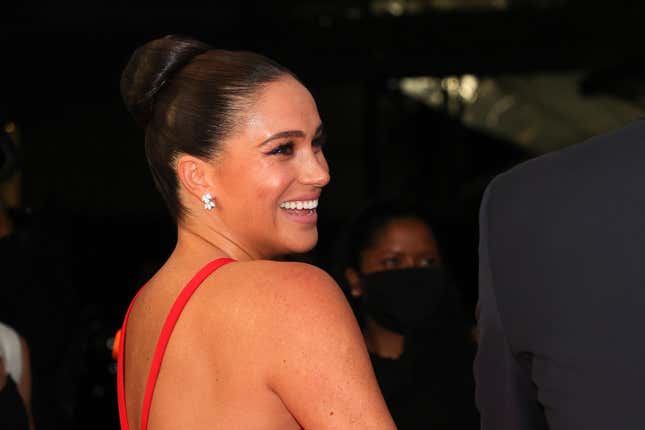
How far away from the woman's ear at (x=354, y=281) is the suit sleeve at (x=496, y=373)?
1429 mm

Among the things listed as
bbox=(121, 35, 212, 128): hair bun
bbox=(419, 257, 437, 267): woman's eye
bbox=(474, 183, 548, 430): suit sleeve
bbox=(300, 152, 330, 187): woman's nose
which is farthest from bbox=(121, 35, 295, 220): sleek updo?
bbox=(419, 257, 437, 267): woman's eye

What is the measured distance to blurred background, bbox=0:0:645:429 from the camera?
120 inches

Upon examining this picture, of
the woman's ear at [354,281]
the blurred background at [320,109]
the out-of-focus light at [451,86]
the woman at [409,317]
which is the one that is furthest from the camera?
the out-of-focus light at [451,86]

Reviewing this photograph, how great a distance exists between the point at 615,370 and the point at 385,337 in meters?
1.54

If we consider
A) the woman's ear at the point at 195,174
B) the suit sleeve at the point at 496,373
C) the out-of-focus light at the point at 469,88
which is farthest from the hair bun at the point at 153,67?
the out-of-focus light at the point at 469,88

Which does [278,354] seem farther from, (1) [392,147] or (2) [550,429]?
(1) [392,147]

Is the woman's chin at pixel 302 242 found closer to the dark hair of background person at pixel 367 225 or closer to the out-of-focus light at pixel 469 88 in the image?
the dark hair of background person at pixel 367 225

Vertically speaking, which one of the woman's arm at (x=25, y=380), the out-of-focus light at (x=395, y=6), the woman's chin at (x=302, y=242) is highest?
the woman's chin at (x=302, y=242)

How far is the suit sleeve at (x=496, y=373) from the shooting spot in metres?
1.08

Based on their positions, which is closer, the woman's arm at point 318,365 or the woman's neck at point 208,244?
the woman's arm at point 318,365

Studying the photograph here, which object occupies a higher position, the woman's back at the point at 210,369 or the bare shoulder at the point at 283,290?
the bare shoulder at the point at 283,290

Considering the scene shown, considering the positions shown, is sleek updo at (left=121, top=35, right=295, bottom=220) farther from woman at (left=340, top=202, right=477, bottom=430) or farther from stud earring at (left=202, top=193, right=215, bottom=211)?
woman at (left=340, top=202, right=477, bottom=430)

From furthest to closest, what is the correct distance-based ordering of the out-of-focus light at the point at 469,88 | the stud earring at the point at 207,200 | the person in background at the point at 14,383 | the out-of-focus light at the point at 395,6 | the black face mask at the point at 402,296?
the out-of-focus light at the point at 469,88, the out-of-focus light at the point at 395,6, the black face mask at the point at 402,296, the person in background at the point at 14,383, the stud earring at the point at 207,200

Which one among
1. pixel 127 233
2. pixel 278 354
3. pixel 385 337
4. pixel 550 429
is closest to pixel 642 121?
pixel 550 429
